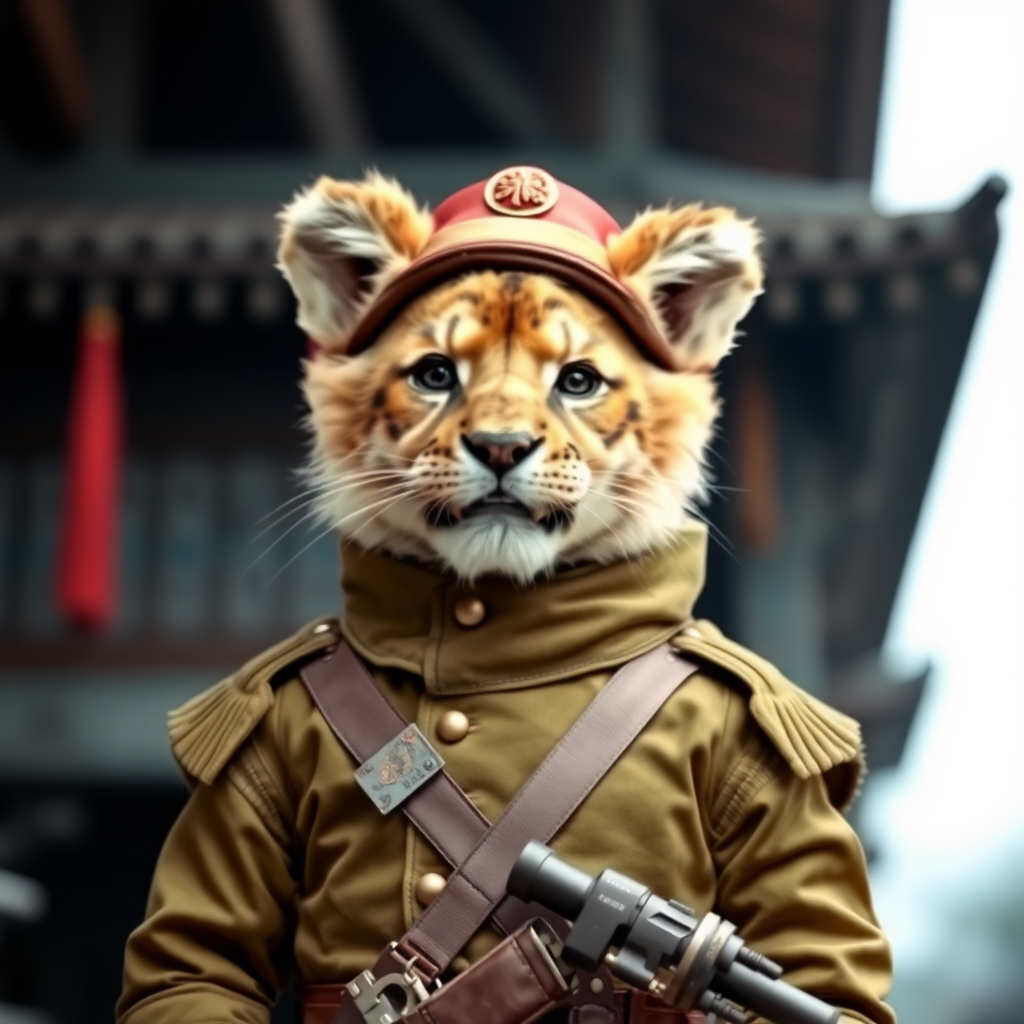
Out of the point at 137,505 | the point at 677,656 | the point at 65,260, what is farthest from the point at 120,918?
the point at 677,656

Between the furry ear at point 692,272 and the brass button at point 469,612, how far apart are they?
1.15 feet

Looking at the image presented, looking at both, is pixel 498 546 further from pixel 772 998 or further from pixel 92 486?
pixel 92 486

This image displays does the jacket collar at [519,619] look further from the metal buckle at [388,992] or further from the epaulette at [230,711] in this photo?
the metal buckle at [388,992]

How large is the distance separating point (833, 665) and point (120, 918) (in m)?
3.23

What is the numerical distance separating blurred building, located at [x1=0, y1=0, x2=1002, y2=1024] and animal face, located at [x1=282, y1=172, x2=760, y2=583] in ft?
7.94

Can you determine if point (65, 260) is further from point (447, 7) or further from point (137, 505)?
point (447, 7)

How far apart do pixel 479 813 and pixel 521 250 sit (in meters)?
0.57

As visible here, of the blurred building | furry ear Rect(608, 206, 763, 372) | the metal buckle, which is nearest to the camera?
the metal buckle

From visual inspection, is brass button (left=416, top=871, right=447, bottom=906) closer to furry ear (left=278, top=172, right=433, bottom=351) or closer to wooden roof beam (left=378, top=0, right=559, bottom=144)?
furry ear (left=278, top=172, right=433, bottom=351)

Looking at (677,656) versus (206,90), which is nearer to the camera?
(677,656)

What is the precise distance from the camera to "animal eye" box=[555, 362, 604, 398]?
1.59 m

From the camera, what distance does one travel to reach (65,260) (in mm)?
4840

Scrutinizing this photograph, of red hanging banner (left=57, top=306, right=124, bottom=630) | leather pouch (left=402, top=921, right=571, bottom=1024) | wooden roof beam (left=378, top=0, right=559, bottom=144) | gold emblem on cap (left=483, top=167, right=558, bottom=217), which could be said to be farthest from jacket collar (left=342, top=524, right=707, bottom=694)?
wooden roof beam (left=378, top=0, right=559, bottom=144)

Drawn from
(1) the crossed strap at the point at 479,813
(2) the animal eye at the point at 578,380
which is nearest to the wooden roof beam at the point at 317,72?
(2) the animal eye at the point at 578,380
